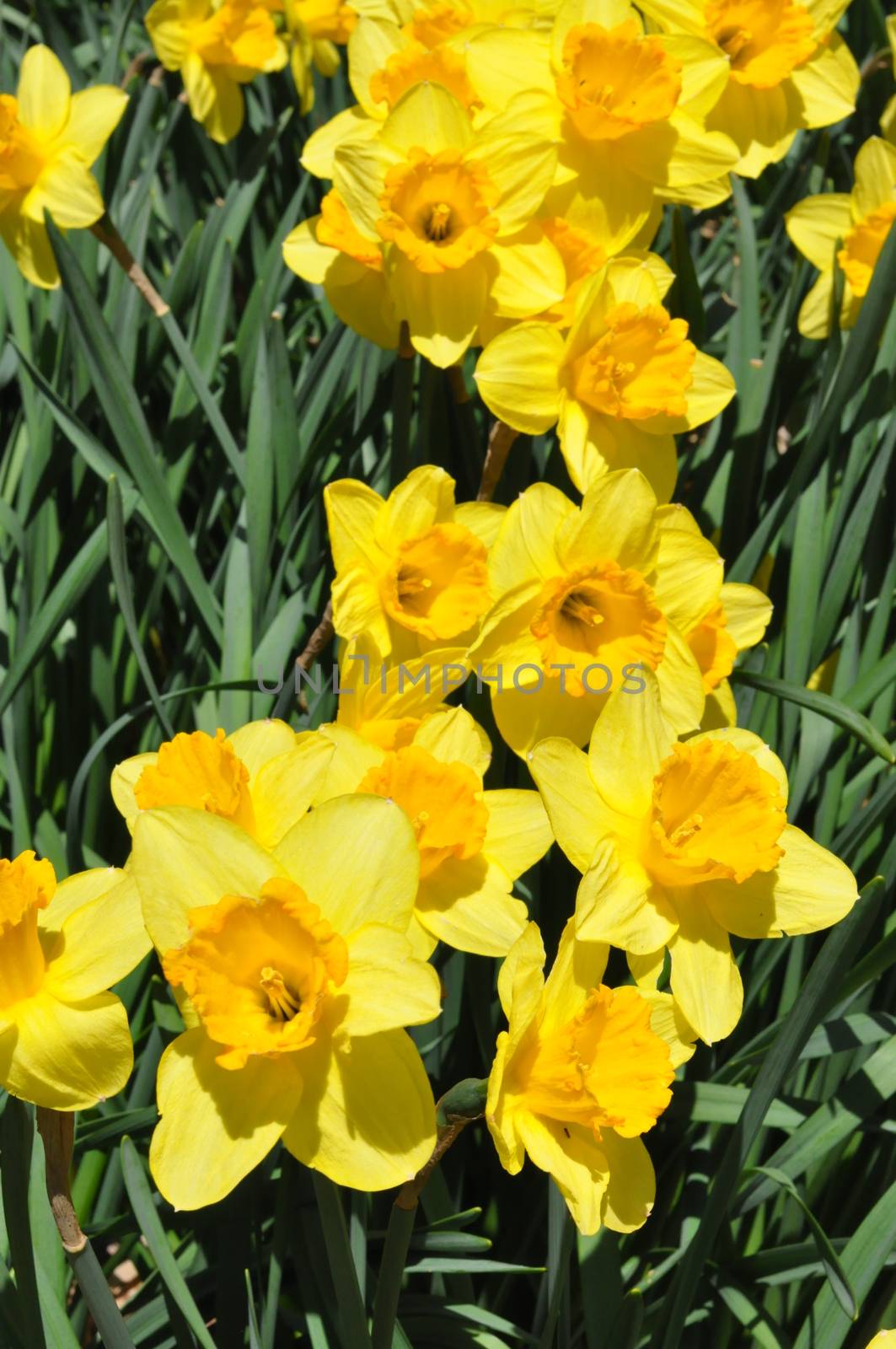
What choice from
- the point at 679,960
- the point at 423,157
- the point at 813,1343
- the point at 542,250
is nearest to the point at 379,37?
the point at 423,157

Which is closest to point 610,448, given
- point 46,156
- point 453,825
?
point 453,825

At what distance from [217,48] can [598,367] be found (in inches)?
56.4

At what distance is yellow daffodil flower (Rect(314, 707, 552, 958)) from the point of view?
1.18 meters

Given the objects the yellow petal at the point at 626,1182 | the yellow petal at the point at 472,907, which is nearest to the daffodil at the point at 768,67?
the yellow petal at the point at 472,907

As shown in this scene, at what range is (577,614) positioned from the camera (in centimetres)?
146

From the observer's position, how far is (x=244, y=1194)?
4.45 feet

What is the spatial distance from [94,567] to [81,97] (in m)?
0.89

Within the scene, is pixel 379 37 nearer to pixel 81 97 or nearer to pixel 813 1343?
pixel 81 97

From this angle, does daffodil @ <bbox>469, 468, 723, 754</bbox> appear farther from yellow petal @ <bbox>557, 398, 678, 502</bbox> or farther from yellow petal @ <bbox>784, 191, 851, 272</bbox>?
yellow petal @ <bbox>784, 191, 851, 272</bbox>

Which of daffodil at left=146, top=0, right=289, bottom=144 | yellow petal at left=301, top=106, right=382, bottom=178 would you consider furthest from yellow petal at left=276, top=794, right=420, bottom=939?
daffodil at left=146, top=0, right=289, bottom=144

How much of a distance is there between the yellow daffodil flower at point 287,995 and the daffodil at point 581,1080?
107mm

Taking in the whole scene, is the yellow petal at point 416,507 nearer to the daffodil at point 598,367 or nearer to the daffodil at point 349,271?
the daffodil at point 598,367

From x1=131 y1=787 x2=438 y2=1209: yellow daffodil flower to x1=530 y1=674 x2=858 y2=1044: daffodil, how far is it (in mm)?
252

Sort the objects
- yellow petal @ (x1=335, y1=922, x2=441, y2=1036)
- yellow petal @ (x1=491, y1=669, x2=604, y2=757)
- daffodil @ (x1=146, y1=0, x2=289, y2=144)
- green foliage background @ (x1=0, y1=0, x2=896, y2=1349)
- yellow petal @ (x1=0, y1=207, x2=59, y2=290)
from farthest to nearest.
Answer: daffodil @ (x1=146, y1=0, x2=289, y2=144) → yellow petal @ (x1=0, y1=207, x2=59, y2=290) → yellow petal @ (x1=491, y1=669, x2=604, y2=757) → green foliage background @ (x1=0, y1=0, x2=896, y2=1349) → yellow petal @ (x1=335, y1=922, x2=441, y2=1036)
